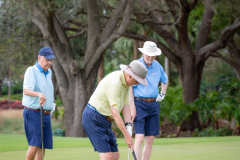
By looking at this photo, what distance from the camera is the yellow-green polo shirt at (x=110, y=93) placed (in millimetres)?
3541

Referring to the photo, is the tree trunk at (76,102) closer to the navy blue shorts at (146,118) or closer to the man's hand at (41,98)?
the navy blue shorts at (146,118)

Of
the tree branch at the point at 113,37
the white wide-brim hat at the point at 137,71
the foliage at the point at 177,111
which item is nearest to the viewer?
the white wide-brim hat at the point at 137,71

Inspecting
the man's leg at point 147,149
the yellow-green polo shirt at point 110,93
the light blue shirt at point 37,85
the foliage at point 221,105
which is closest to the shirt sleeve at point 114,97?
the yellow-green polo shirt at point 110,93

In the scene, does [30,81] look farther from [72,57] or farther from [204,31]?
[204,31]

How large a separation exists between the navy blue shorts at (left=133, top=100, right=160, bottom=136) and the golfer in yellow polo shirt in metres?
1.13

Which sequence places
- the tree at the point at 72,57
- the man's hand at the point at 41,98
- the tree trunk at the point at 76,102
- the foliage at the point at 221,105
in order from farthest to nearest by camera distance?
the foliage at the point at 221,105, the tree trunk at the point at 76,102, the tree at the point at 72,57, the man's hand at the point at 41,98

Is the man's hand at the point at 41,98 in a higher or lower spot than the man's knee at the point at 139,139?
higher

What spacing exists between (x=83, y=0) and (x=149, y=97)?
9143 mm

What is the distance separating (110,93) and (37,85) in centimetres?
134

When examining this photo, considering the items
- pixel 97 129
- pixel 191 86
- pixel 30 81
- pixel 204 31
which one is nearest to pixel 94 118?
pixel 97 129

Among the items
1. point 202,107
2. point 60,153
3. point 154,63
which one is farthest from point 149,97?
point 202,107

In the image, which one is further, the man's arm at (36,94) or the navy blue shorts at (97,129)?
the man's arm at (36,94)

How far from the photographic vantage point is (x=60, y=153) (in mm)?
6395

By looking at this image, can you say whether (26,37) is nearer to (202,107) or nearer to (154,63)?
(202,107)
